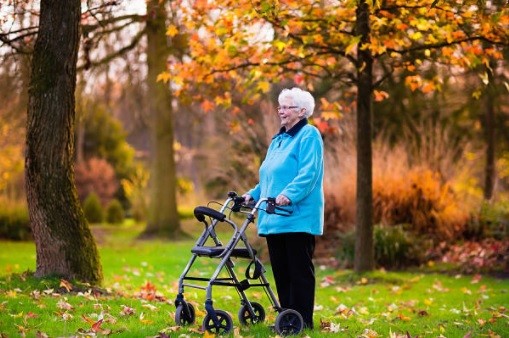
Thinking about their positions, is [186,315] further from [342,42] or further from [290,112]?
[342,42]

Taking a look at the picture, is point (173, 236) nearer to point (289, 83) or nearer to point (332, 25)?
point (289, 83)

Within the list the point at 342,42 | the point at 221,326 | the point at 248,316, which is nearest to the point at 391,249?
the point at 342,42

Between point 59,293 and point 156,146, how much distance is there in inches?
431

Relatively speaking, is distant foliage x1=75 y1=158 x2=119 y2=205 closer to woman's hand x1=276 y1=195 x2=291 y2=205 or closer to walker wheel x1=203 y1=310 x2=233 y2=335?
walker wheel x1=203 y1=310 x2=233 y2=335

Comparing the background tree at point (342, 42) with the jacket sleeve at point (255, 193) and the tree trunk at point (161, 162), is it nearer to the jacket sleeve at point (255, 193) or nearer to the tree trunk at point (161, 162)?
the jacket sleeve at point (255, 193)

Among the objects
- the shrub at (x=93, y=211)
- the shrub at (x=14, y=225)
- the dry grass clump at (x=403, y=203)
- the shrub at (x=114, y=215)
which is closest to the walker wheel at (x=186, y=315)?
the dry grass clump at (x=403, y=203)

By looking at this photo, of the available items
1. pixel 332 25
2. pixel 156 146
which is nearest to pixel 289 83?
pixel 156 146

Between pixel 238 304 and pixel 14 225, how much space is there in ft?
34.1

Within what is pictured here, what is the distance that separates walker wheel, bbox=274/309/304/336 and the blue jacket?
60cm

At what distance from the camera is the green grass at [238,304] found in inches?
245

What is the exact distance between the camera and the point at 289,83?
2164 centimetres

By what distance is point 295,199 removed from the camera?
5836mm

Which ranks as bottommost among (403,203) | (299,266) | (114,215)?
(114,215)

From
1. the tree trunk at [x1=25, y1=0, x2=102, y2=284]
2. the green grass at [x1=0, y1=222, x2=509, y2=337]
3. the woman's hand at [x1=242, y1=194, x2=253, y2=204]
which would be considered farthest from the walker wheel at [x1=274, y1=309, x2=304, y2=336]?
the tree trunk at [x1=25, y1=0, x2=102, y2=284]
